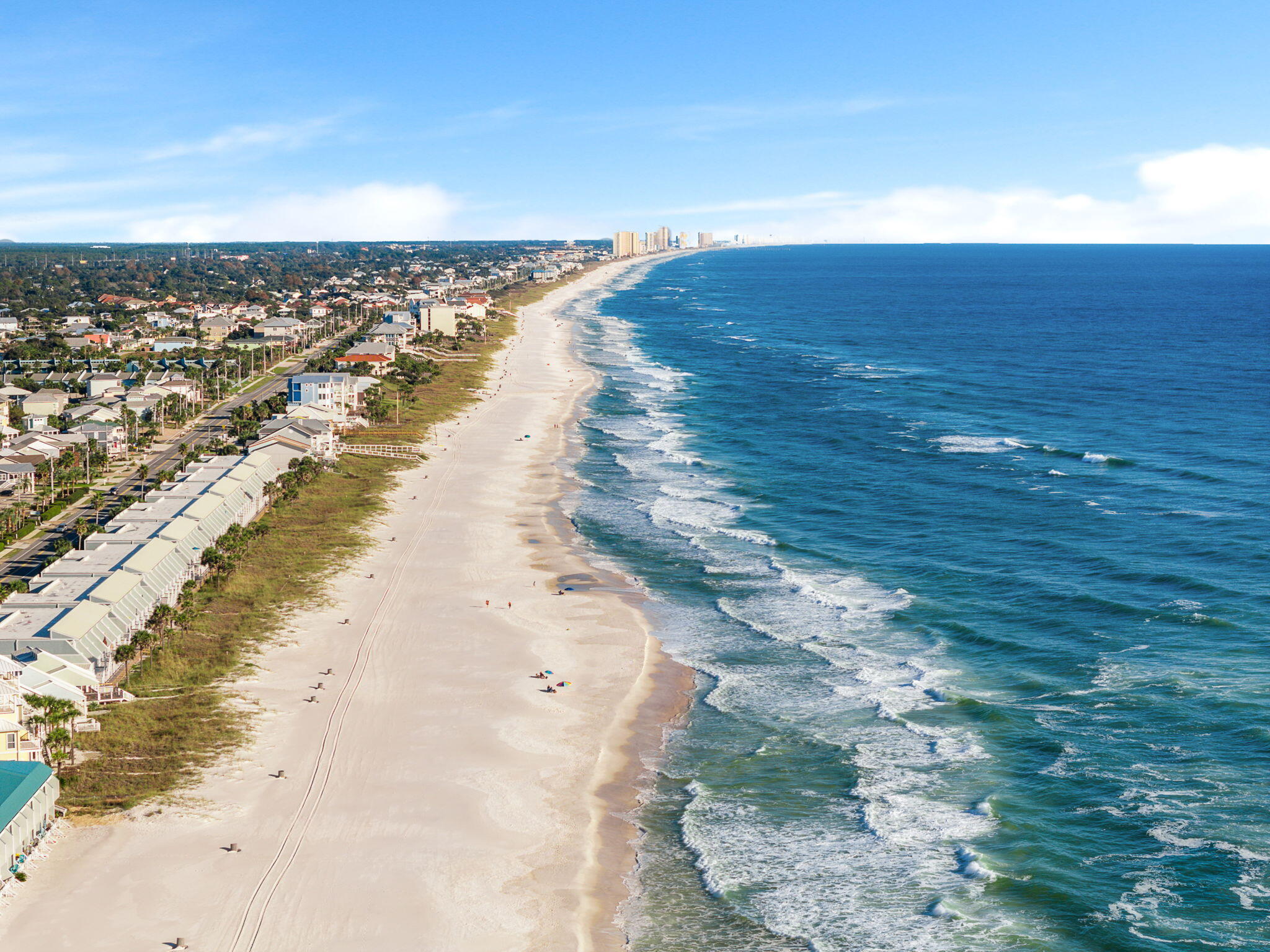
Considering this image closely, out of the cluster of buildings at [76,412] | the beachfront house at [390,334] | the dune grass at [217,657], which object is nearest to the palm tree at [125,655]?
the dune grass at [217,657]

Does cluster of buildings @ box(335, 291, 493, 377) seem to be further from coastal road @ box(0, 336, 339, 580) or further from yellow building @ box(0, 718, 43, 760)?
yellow building @ box(0, 718, 43, 760)

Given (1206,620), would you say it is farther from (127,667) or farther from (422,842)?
(127,667)

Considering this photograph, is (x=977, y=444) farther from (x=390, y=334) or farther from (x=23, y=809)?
(x=390, y=334)

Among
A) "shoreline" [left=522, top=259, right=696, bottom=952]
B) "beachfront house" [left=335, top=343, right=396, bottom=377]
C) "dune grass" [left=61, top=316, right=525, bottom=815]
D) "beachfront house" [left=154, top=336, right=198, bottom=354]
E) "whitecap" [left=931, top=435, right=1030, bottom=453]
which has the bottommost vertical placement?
"shoreline" [left=522, top=259, right=696, bottom=952]

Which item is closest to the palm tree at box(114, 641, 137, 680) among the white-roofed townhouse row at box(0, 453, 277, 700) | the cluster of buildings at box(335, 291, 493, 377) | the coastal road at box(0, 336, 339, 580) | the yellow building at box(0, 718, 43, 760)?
the white-roofed townhouse row at box(0, 453, 277, 700)

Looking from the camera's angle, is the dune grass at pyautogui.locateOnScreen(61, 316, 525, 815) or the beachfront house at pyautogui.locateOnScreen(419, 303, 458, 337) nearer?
the dune grass at pyautogui.locateOnScreen(61, 316, 525, 815)
